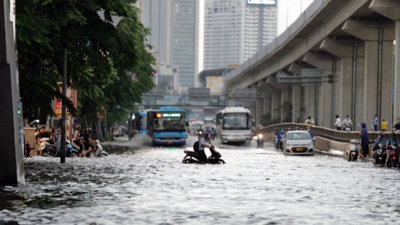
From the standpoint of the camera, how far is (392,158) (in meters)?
31.0

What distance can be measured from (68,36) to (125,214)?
1351 centimetres

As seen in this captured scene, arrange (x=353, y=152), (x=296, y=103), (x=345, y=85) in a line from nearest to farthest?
(x=353, y=152) < (x=345, y=85) < (x=296, y=103)

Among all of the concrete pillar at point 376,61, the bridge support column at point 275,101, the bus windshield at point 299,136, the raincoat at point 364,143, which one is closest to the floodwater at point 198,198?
the raincoat at point 364,143

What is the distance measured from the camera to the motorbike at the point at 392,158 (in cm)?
3092

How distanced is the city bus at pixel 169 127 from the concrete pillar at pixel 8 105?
43691 millimetres

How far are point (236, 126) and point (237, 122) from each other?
1.18 feet

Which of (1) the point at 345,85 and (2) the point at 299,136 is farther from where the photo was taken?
(1) the point at 345,85

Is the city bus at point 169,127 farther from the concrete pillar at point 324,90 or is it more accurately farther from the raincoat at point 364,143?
the raincoat at point 364,143

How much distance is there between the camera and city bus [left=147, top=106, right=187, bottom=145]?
206 ft

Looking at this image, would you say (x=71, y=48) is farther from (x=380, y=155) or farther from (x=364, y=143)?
(x=364, y=143)

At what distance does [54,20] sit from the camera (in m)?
22.7

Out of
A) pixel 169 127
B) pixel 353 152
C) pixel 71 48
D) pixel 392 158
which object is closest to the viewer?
pixel 71 48

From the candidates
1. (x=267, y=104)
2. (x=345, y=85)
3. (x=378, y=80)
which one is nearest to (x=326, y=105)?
(x=345, y=85)

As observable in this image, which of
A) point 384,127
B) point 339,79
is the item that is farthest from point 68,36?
point 339,79
